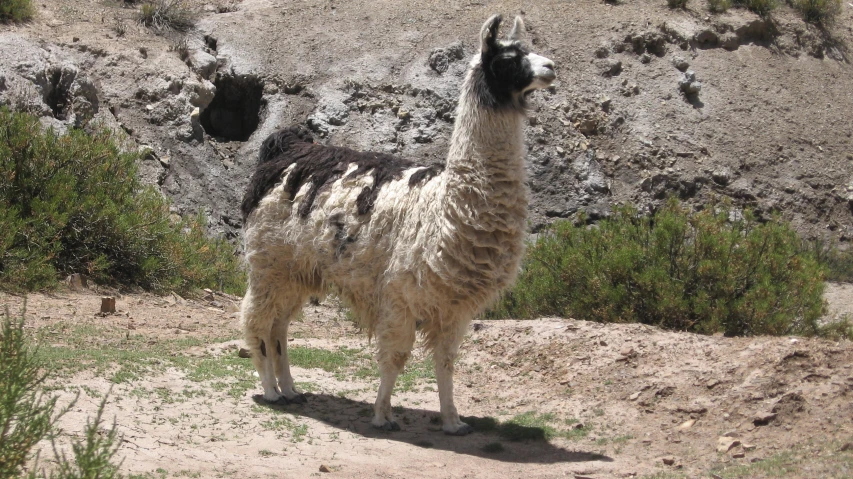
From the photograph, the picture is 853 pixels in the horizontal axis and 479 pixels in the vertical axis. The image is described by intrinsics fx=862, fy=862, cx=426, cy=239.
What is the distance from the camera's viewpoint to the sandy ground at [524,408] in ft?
19.1

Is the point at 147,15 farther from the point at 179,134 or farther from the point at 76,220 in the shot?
the point at 76,220

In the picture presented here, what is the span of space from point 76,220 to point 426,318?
690cm

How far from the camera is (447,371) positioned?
6867 mm

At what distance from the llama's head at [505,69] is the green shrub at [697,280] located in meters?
3.44

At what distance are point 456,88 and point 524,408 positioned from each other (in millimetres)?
11187

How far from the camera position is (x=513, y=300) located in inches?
446

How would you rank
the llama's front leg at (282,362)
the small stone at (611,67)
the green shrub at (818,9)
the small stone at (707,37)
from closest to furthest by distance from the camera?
the llama's front leg at (282,362), the small stone at (611,67), the small stone at (707,37), the green shrub at (818,9)

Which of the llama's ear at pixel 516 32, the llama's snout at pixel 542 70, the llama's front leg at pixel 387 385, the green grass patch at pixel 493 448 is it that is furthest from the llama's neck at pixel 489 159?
the green grass patch at pixel 493 448

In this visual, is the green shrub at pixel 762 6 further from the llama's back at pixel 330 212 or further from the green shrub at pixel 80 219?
the llama's back at pixel 330 212

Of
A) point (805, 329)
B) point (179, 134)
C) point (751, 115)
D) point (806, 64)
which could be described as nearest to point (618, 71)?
point (751, 115)

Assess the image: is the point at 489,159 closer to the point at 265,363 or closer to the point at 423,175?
the point at 423,175

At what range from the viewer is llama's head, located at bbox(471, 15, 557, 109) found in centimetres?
635

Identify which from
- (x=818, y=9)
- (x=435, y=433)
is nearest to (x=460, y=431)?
(x=435, y=433)

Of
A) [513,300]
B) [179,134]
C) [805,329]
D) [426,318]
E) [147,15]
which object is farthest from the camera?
[147,15]
